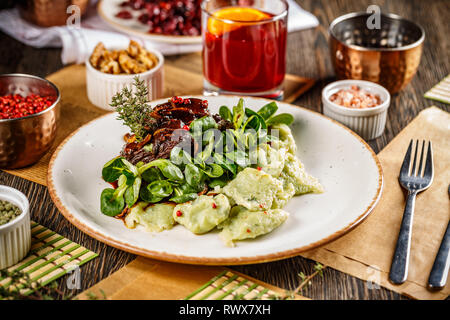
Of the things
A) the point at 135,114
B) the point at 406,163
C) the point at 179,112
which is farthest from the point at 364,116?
the point at 135,114

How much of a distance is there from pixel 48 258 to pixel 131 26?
1.87 m

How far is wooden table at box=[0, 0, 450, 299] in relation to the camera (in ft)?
5.47

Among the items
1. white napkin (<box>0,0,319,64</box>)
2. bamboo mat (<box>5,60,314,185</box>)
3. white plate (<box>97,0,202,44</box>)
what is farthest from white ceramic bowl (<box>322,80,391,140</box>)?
white napkin (<box>0,0,319,64</box>)

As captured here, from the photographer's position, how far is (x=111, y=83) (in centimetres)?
261

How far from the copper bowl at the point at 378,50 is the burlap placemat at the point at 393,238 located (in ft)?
1.70

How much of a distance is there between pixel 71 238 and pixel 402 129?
1.61 meters

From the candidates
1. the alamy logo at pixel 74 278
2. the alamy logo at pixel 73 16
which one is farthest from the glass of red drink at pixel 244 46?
the alamy logo at pixel 74 278

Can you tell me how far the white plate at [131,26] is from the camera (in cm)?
307

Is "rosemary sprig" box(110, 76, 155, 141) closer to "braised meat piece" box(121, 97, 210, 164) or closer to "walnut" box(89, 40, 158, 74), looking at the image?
"braised meat piece" box(121, 97, 210, 164)

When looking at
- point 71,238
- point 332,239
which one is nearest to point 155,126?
point 71,238

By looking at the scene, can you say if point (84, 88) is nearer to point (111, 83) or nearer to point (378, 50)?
point (111, 83)

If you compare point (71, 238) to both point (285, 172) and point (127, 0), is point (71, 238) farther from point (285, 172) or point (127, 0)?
point (127, 0)

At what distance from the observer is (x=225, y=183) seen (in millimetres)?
1870

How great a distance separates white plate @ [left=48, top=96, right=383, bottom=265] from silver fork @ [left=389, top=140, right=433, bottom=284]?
14 centimetres
